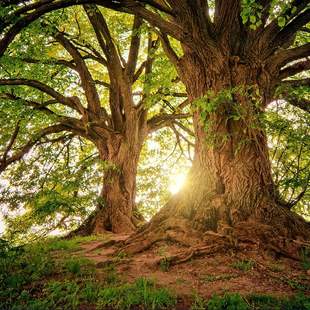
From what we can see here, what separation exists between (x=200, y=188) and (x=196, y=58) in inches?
97.2

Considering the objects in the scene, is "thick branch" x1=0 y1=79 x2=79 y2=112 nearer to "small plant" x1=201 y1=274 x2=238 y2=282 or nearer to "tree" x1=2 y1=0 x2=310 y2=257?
"tree" x1=2 y1=0 x2=310 y2=257

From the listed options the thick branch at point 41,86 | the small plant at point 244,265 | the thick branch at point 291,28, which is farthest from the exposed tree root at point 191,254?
the thick branch at point 41,86

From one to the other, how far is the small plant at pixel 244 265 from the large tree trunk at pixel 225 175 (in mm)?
447

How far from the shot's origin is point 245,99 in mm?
5133

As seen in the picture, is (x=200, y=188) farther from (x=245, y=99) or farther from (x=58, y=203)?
(x=58, y=203)

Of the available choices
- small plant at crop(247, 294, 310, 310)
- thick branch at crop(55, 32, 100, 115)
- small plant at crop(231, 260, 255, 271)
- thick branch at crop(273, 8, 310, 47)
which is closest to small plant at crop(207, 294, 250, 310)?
small plant at crop(247, 294, 310, 310)

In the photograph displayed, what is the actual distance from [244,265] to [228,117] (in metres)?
2.25

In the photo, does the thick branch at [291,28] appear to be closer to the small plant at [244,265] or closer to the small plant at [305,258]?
the small plant at [305,258]

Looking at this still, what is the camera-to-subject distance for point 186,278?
3.75m

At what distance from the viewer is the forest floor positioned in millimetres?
3055

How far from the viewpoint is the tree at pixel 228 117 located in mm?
4664

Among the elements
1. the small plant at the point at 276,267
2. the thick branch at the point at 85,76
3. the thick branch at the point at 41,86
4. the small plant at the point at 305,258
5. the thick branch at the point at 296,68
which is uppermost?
the thick branch at the point at 85,76

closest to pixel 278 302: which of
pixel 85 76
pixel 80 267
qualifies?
pixel 80 267

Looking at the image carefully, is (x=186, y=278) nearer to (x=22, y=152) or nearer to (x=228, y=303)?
(x=228, y=303)
